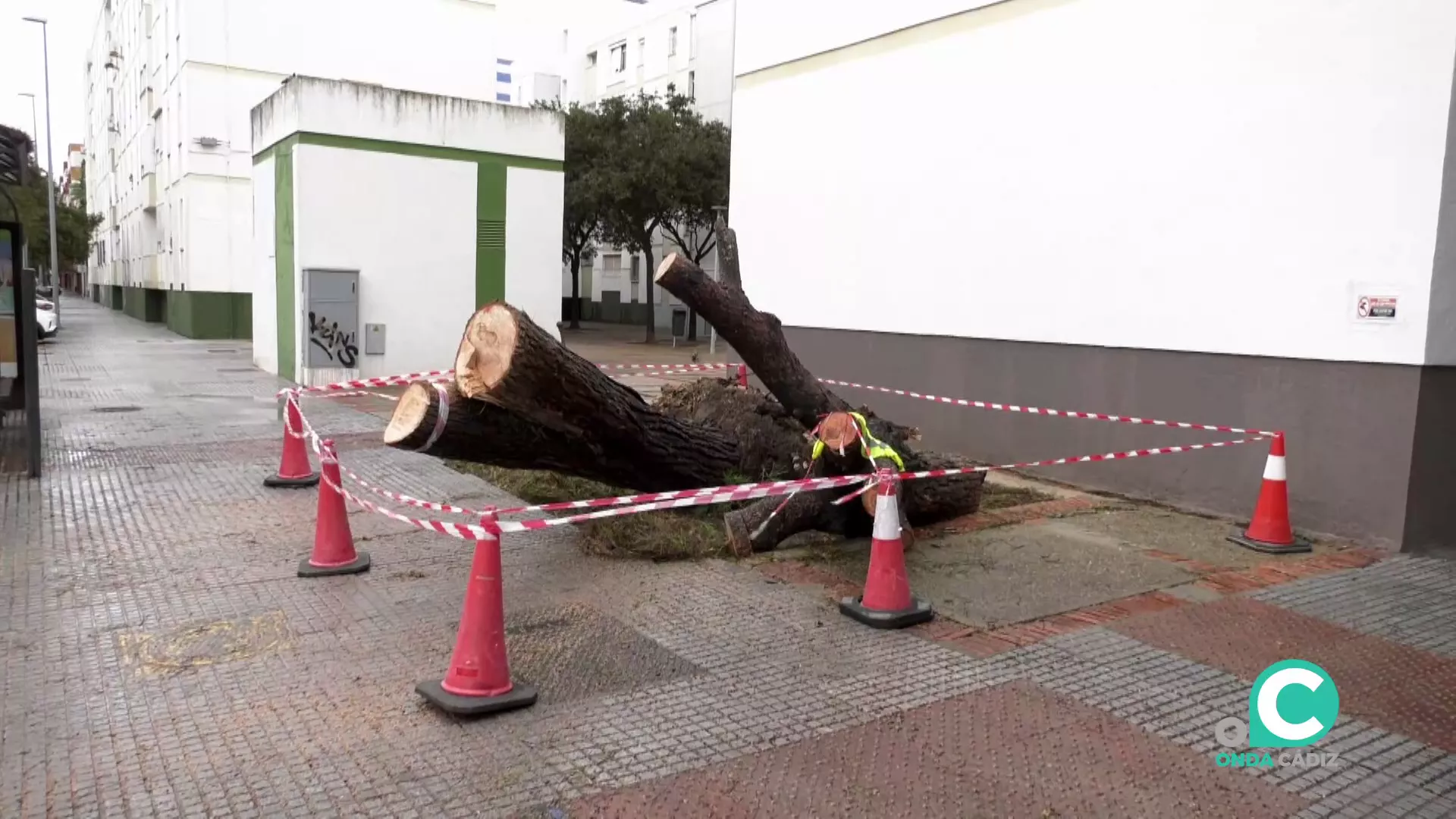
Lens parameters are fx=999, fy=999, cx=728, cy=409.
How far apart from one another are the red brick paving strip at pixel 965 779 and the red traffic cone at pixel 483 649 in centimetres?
84

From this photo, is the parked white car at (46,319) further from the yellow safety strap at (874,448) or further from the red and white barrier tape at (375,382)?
the yellow safety strap at (874,448)

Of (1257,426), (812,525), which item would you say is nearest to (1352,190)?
(1257,426)

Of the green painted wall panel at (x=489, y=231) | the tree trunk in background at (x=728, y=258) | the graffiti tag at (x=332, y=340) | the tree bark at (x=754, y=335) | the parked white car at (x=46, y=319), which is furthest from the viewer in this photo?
the parked white car at (x=46, y=319)

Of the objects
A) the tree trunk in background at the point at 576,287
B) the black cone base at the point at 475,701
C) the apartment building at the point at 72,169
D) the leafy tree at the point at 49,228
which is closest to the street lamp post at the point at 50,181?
the leafy tree at the point at 49,228

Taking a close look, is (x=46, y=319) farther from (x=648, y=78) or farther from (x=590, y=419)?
(x=648, y=78)

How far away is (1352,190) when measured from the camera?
6.89 metres

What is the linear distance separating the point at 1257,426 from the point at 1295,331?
762 mm

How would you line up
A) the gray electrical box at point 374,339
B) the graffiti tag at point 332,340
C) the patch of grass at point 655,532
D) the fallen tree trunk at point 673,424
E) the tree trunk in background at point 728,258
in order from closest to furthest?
the fallen tree trunk at point 673,424
the patch of grass at point 655,532
the tree trunk in background at point 728,258
the graffiti tag at point 332,340
the gray electrical box at point 374,339

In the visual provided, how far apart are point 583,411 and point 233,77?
83.1 ft

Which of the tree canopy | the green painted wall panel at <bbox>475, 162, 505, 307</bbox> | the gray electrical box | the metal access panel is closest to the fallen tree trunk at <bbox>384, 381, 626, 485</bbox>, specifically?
the metal access panel

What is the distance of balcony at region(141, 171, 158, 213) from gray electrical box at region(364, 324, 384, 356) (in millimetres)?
22405

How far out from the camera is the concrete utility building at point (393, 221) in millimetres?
14984

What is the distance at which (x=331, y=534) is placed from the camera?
19.2ft

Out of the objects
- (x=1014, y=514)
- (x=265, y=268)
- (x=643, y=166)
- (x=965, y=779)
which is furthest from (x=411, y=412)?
(x=643, y=166)
